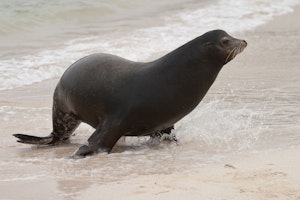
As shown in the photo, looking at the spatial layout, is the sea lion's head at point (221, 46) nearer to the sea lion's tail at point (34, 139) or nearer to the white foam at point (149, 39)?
the sea lion's tail at point (34, 139)

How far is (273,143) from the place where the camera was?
5566 mm

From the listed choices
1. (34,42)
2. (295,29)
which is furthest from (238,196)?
(295,29)

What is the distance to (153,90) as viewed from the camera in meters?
5.58

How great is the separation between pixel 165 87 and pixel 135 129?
405 millimetres

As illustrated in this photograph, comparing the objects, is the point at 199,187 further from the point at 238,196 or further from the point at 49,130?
the point at 49,130

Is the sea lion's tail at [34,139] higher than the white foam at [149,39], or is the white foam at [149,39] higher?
the white foam at [149,39]

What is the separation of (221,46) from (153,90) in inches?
24.8

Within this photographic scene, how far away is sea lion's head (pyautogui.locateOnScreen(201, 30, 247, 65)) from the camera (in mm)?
5461

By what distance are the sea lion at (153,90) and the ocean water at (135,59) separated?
0.20m

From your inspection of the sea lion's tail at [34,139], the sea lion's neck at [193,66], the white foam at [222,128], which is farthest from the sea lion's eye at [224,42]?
the sea lion's tail at [34,139]

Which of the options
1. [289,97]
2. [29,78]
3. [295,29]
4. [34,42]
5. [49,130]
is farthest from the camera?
[295,29]

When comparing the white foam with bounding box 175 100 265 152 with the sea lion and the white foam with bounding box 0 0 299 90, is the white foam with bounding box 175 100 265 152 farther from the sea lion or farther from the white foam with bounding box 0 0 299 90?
the white foam with bounding box 0 0 299 90

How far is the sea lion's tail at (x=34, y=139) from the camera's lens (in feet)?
19.5

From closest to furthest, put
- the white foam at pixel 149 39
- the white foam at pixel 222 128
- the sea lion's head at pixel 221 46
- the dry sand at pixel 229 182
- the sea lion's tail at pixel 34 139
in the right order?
the dry sand at pixel 229 182, the sea lion's head at pixel 221 46, the white foam at pixel 222 128, the sea lion's tail at pixel 34 139, the white foam at pixel 149 39
